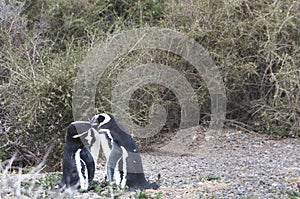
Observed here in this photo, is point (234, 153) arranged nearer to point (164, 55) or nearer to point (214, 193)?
point (164, 55)

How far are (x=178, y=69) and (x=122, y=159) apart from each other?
3.73m

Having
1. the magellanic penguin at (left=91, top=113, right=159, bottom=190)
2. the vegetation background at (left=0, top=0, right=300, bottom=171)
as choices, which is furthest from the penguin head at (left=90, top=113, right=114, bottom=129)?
the vegetation background at (left=0, top=0, right=300, bottom=171)

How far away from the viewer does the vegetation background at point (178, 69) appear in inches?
299

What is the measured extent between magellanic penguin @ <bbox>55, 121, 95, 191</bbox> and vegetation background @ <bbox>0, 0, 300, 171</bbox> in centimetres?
218

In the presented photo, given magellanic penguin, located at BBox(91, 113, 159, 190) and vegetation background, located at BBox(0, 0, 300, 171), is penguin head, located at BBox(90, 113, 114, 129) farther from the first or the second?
vegetation background, located at BBox(0, 0, 300, 171)

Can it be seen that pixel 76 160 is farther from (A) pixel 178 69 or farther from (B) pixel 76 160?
(A) pixel 178 69

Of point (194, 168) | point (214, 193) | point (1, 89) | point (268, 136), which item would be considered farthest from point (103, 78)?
point (214, 193)

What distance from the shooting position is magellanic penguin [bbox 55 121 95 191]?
16.9 feet

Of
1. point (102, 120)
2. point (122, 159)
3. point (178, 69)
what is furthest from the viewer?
point (178, 69)

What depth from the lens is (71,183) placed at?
16.9 feet

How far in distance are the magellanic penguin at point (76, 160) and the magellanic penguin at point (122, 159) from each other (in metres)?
0.19

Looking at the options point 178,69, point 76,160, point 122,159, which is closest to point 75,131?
point 76,160

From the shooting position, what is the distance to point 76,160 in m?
5.18

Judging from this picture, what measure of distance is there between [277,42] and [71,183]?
14.4ft
